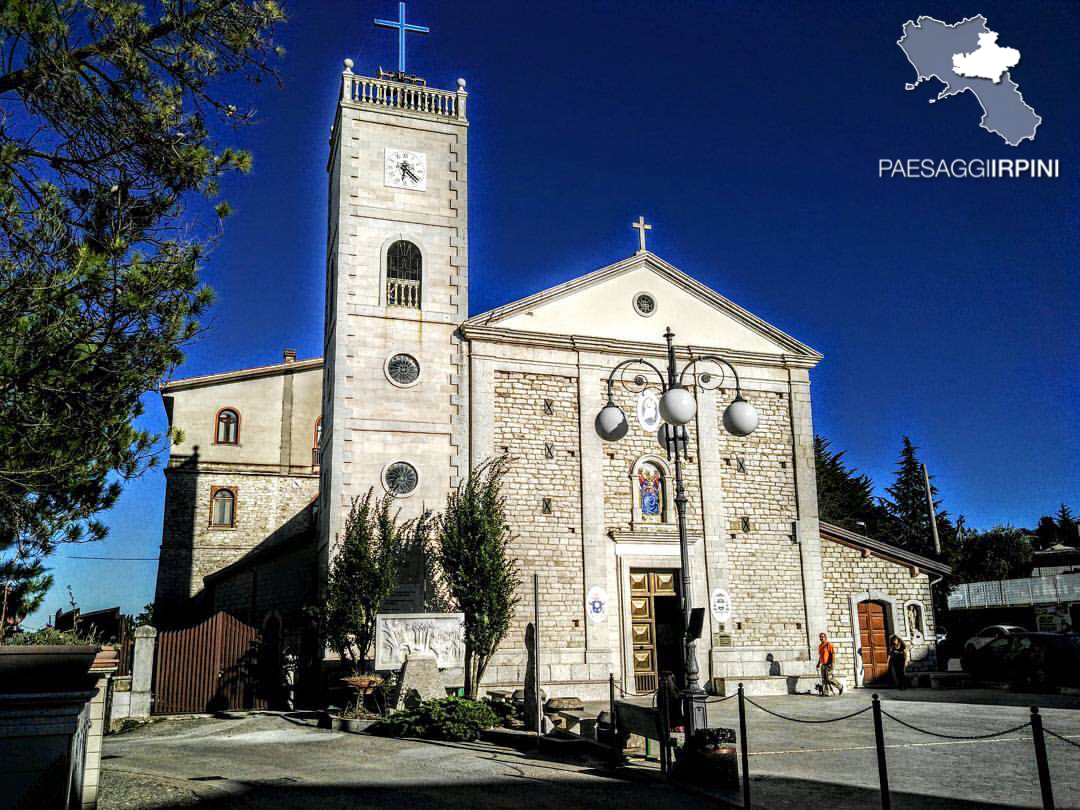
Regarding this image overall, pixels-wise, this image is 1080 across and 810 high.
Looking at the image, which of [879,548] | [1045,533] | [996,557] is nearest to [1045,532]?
[1045,533]

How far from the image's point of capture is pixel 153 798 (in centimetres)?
803

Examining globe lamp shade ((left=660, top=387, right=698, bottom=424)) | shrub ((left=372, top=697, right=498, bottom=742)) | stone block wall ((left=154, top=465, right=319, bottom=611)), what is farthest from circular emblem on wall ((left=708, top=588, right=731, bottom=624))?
stone block wall ((left=154, top=465, right=319, bottom=611))

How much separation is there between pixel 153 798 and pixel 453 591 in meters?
9.66

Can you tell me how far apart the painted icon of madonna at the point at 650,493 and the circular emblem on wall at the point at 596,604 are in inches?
86.0

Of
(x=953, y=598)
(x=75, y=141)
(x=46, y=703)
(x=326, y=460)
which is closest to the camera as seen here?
(x=46, y=703)

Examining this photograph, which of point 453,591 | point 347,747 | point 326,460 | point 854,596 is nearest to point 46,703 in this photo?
point 347,747

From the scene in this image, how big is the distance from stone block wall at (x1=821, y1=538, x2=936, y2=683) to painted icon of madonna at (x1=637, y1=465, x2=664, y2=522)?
15.3 ft

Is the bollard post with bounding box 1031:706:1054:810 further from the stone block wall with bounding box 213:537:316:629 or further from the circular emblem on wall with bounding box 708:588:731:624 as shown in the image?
the stone block wall with bounding box 213:537:316:629

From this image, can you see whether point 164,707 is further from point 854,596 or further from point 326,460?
point 854,596

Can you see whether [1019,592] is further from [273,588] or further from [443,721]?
[443,721]

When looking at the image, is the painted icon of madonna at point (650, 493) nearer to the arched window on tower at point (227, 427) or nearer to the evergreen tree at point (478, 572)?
the evergreen tree at point (478, 572)

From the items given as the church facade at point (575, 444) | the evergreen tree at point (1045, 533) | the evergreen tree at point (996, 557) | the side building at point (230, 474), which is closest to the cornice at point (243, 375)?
the side building at point (230, 474)

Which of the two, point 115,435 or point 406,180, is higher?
point 406,180

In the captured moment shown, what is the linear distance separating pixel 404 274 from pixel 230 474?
12299mm
